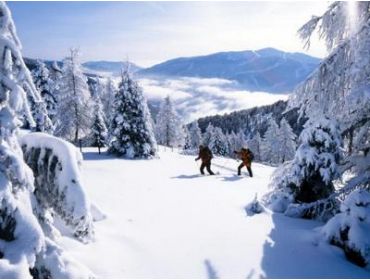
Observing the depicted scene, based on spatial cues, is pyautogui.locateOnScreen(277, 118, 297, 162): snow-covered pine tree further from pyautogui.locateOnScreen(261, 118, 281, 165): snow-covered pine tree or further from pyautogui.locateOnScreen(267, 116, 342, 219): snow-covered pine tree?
pyautogui.locateOnScreen(267, 116, 342, 219): snow-covered pine tree

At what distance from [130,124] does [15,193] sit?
76.0 feet

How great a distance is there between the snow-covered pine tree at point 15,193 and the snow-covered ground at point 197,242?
137 centimetres

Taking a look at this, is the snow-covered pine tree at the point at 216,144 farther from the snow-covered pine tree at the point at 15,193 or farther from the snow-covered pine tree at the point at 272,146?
the snow-covered pine tree at the point at 15,193

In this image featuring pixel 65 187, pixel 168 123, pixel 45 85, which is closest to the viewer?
pixel 65 187

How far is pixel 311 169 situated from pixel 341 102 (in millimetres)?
2854

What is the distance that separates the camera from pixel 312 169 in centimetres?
1172

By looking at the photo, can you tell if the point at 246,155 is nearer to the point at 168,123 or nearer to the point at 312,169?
the point at 312,169

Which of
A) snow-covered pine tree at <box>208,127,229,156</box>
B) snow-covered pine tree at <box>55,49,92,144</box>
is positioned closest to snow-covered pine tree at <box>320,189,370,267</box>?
snow-covered pine tree at <box>55,49,92,144</box>

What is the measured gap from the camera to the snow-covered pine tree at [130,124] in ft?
92.3

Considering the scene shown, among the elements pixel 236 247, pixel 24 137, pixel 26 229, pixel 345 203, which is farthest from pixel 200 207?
pixel 26 229

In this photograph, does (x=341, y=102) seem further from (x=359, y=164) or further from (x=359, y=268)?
(x=359, y=268)

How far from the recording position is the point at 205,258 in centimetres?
809

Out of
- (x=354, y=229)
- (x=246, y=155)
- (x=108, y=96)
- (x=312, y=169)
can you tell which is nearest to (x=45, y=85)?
(x=108, y=96)

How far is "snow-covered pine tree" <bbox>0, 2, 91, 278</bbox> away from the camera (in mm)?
5273
